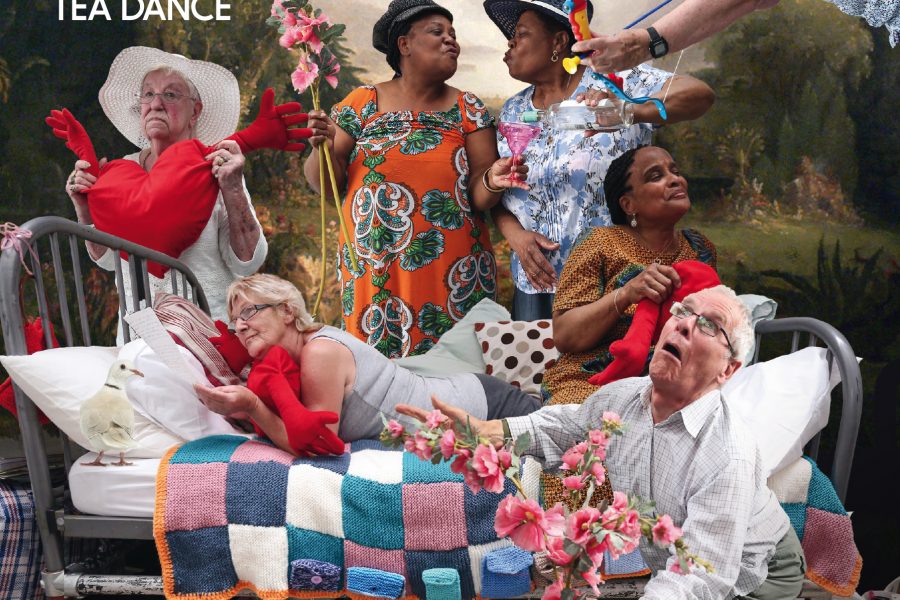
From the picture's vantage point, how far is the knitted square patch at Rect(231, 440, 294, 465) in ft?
7.75

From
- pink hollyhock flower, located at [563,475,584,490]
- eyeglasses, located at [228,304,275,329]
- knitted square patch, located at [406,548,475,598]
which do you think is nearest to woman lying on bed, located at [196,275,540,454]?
eyeglasses, located at [228,304,275,329]

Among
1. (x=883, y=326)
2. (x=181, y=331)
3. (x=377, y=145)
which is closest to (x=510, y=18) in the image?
(x=377, y=145)

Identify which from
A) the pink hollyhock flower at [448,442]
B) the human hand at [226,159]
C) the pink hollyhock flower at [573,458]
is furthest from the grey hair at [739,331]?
the human hand at [226,159]

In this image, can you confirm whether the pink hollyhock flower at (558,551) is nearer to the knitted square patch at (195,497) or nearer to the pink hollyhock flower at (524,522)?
the pink hollyhock flower at (524,522)

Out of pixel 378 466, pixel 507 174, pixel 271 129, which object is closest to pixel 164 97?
pixel 271 129

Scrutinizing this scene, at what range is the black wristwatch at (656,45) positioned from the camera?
2393 mm

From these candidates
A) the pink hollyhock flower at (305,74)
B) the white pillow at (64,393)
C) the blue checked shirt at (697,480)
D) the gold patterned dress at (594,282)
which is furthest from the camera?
the pink hollyhock flower at (305,74)

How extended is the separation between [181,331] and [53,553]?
29.0 inches

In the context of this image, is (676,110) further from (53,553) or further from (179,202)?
(53,553)

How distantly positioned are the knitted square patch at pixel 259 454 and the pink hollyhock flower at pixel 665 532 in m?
1.18

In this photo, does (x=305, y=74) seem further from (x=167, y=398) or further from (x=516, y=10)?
(x=167, y=398)

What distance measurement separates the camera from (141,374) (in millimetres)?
2516

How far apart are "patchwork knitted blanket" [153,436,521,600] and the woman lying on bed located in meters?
0.13

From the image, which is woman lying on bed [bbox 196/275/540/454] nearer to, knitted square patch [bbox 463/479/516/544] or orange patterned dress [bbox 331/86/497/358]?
knitted square patch [bbox 463/479/516/544]
